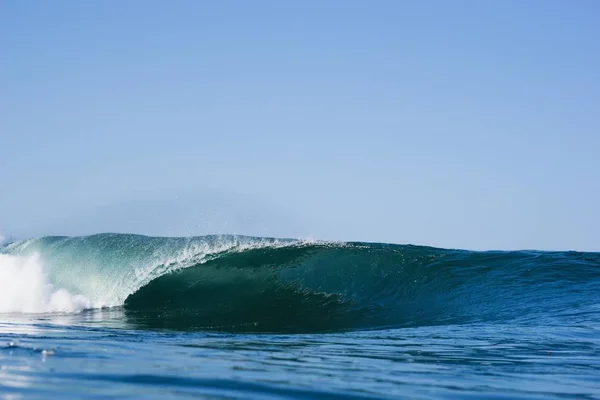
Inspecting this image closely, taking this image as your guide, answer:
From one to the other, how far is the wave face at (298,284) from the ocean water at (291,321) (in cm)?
4

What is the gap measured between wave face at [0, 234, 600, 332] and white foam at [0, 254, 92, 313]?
31mm

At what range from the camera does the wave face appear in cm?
1138

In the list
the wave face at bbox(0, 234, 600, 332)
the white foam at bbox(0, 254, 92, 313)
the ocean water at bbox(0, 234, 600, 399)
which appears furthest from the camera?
the white foam at bbox(0, 254, 92, 313)

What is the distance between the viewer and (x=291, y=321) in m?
11.5

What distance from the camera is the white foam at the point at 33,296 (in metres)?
14.0

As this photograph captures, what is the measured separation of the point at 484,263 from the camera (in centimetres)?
1511

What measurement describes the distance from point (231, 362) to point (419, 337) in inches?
130

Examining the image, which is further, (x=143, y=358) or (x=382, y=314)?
(x=382, y=314)

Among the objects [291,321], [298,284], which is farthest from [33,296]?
[291,321]

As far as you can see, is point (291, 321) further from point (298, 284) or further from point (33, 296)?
point (33, 296)

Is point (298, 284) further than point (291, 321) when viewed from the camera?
Yes

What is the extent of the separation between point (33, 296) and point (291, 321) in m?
5.87

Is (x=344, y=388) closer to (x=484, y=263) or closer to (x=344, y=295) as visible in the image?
(x=344, y=295)

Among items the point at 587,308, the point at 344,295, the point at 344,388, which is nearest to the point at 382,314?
the point at 344,295
